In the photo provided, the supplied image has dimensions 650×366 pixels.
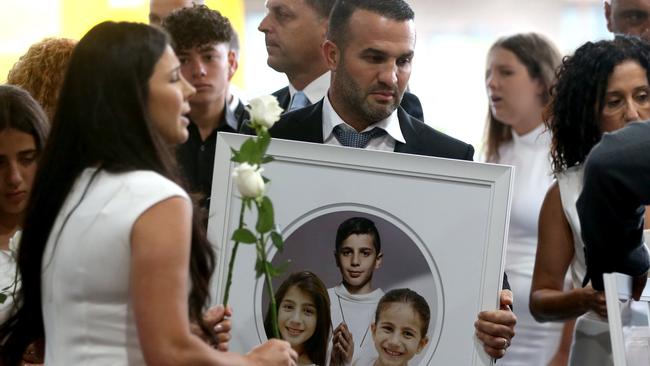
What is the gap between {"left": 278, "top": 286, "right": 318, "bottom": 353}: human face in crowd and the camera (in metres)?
2.64

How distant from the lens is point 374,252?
8.72 feet

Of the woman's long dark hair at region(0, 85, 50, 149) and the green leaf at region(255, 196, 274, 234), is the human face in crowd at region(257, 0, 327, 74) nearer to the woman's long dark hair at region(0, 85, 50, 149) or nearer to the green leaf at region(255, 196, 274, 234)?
the woman's long dark hair at region(0, 85, 50, 149)

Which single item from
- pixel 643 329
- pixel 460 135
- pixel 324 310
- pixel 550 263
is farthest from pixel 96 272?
pixel 460 135

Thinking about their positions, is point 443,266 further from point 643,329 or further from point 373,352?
point 643,329

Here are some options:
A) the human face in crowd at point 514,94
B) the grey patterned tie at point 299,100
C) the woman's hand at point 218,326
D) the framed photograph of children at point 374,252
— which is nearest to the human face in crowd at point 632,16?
the human face in crowd at point 514,94

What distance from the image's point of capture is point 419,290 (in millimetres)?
2627

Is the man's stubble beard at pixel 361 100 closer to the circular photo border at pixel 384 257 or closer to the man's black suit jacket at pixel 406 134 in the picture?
the man's black suit jacket at pixel 406 134

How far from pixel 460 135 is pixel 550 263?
435cm

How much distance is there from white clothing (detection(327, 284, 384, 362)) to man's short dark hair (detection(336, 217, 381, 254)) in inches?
3.8

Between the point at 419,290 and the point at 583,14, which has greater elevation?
the point at 583,14

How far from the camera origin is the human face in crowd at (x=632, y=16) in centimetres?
379

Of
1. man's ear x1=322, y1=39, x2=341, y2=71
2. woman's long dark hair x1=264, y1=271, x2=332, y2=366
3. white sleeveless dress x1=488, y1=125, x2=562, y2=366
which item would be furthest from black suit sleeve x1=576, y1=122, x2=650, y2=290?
white sleeveless dress x1=488, y1=125, x2=562, y2=366

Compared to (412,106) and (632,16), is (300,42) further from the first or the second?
(632,16)

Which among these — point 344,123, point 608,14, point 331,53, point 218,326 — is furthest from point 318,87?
point 218,326
